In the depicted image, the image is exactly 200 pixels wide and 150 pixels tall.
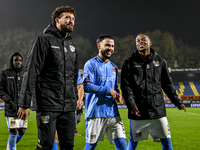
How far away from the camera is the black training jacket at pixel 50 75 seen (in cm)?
235

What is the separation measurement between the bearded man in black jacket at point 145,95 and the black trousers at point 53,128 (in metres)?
1.23

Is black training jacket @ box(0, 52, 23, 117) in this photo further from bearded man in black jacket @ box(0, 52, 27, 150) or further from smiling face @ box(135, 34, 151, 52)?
smiling face @ box(135, 34, 151, 52)

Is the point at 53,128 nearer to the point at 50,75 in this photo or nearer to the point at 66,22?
the point at 50,75

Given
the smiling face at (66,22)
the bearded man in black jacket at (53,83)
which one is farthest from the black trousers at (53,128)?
the smiling face at (66,22)

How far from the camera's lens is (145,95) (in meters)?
3.54

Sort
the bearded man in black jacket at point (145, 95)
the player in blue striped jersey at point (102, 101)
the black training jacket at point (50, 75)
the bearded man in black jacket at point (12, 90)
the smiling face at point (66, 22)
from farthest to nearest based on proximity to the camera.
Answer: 1. the bearded man in black jacket at point (12, 90)
2. the bearded man in black jacket at point (145, 95)
3. the player in blue striped jersey at point (102, 101)
4. the smiling face at point (66, 22)
5. the black training jacket at point (50, 75)

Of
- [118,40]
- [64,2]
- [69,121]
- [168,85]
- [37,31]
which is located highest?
[64,2]

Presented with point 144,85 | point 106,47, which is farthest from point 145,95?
point 106,47

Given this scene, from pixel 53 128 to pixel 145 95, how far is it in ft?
5.63

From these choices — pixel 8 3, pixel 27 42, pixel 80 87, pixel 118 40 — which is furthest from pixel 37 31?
pixel 80 87

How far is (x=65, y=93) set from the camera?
2559mm

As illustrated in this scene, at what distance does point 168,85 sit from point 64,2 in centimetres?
5004

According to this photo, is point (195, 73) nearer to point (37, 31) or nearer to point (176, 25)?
point (176, 25)

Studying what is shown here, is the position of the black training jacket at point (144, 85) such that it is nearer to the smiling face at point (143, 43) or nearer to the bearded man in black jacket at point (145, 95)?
the bearded man in black jacket at point (145, 95)
